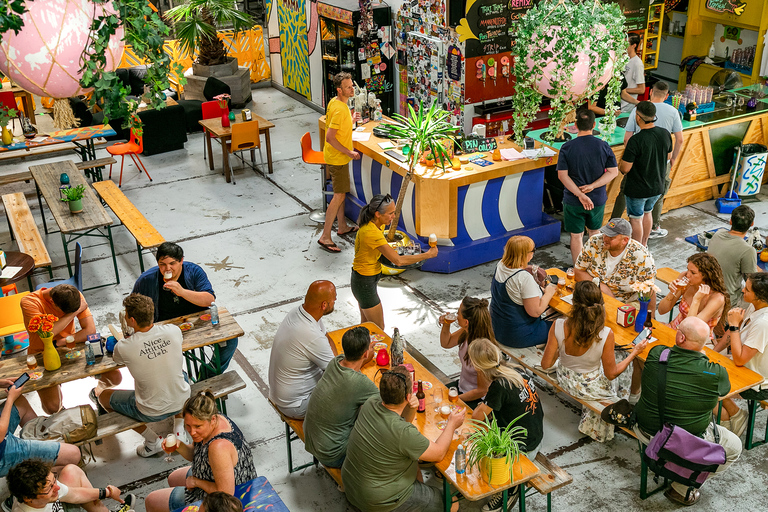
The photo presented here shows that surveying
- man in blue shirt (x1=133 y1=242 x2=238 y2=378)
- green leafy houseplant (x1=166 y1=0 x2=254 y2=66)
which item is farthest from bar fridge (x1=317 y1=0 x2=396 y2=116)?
man in blue shirt (x1=133 y1=242 x2=238 y2=378)

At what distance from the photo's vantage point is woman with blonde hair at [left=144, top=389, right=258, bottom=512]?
3982mm

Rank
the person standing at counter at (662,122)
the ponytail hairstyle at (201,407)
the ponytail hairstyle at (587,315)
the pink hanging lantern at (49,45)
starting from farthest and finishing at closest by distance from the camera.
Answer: the person standing at counter at (662,122) → the ponytail hairstyle at (587,315) → the ponytail hairstyle at (201,407) → the pink hanging lantern at (49,45)

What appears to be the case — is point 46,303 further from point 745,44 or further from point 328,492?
point 745,44

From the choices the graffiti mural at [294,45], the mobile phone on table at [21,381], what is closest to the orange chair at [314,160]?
the mobile phone on table at [21,381]

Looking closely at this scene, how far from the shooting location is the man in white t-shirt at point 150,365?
15.3 feet

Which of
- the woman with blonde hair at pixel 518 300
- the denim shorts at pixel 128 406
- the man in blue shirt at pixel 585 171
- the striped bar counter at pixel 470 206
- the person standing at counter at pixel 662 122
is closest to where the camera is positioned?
the denim shorts at pixel 128 406

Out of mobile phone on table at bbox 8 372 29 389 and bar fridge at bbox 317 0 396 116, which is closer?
mobile phone on table at bbox 8 372 29 389

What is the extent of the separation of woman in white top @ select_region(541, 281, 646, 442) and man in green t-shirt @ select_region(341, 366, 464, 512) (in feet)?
3.55

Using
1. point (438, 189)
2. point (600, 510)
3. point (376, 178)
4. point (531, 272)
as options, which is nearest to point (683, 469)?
point (600, 510)

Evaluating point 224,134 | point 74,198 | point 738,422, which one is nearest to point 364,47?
point 224,134

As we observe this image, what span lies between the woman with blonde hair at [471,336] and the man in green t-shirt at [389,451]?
59 cm

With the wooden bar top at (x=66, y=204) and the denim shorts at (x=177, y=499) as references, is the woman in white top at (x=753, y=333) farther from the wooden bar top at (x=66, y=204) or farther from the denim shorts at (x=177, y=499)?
the wooden bar top at (x=66, y=204)

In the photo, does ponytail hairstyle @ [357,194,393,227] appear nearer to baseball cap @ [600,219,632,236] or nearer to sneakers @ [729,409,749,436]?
baseball cap @ [600,219,632,236]

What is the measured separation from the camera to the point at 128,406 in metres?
4.93
